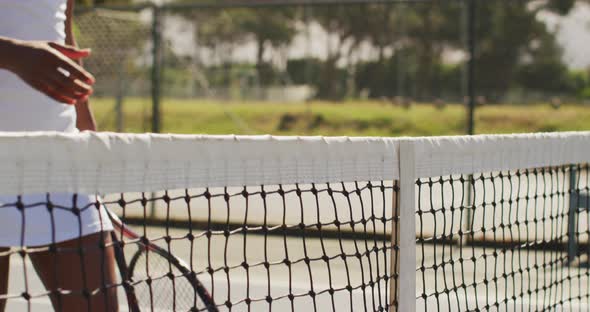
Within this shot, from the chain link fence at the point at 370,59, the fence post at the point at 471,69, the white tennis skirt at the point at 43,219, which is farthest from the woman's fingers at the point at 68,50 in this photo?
the chain link fence at the point at 370,59

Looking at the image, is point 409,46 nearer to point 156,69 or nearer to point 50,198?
point 156,69

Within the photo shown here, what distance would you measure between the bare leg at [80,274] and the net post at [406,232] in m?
0.99

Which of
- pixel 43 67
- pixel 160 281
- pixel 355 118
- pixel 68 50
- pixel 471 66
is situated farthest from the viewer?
pixel 355 118

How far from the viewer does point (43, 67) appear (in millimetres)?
2990

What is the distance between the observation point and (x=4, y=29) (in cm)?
322

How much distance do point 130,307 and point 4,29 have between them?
1206 mm

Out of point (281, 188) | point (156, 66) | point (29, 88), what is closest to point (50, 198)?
point (29, 88)

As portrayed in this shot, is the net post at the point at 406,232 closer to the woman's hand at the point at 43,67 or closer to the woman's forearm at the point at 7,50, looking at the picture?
the woman's hand at the point at 43,67

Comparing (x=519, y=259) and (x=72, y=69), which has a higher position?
(x=72, y=69)

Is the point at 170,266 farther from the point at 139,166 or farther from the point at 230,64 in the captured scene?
the point at 230,64

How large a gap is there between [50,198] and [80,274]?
0.75 feet

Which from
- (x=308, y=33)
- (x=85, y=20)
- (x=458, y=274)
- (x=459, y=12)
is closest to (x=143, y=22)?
(x=85, y=20)

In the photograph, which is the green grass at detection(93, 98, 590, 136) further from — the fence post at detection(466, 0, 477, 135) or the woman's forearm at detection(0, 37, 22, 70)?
the woman's forearm at detection(0, 37, 22, 70)

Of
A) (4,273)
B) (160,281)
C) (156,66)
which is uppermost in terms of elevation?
(156,66)
